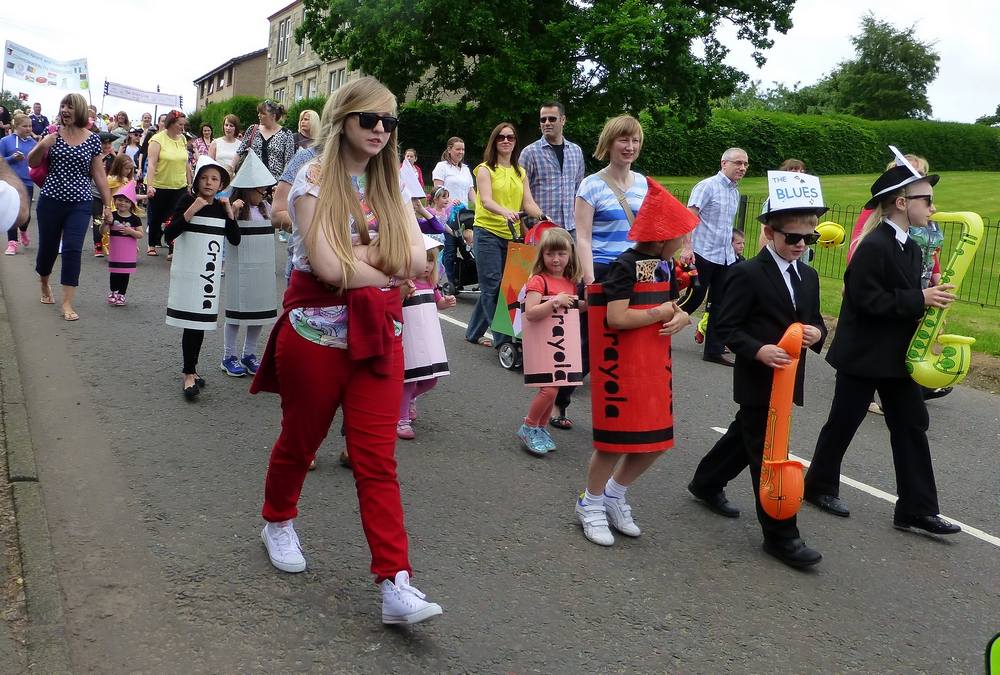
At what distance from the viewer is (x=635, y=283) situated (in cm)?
439

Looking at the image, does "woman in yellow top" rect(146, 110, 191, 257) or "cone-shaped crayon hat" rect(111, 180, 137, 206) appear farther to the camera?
"woman in yellow top" rect(146, 110, 191, 257)

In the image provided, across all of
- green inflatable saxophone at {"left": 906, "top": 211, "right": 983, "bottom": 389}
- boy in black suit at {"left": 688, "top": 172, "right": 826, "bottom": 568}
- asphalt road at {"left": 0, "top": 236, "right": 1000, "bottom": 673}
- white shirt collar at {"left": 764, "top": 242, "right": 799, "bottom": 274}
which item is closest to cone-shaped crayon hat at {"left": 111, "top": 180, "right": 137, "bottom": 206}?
asphalt road at {"left": 0, "top": 236, "right": 1000, "bottom": 673}

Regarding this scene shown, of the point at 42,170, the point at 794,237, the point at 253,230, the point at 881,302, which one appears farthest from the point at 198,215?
the point at 881,302

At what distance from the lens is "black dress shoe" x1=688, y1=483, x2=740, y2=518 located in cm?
507

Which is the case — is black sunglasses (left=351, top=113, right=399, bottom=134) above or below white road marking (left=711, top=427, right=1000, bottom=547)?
above

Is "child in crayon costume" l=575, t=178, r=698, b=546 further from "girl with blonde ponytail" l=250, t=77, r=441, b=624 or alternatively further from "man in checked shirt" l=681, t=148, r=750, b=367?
"man in checked shirt" l=681, t=148, r=750, b=367

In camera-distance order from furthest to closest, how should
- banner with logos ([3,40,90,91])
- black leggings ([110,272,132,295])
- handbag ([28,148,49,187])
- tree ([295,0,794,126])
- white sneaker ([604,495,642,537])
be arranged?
banner with logos ([3,40,90,91]) < tree ([295,0,794,126]) < black leggings ([110,272,132,295]) < handbag ([28,148,49,187]) < white sneaker ([604,495,642,537])

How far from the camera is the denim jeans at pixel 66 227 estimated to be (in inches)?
356

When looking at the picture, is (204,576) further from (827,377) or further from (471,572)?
(827,377)

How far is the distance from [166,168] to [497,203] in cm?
679

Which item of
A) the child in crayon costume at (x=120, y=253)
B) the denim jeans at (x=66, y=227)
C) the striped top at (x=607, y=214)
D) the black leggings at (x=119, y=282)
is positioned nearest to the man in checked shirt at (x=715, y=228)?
the striped top at (x=607, y=214)

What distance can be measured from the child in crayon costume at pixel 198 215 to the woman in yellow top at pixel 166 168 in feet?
21.8

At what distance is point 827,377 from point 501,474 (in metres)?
4.53

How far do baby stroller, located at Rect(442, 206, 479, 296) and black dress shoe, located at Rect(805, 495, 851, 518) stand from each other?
23.5 feet
